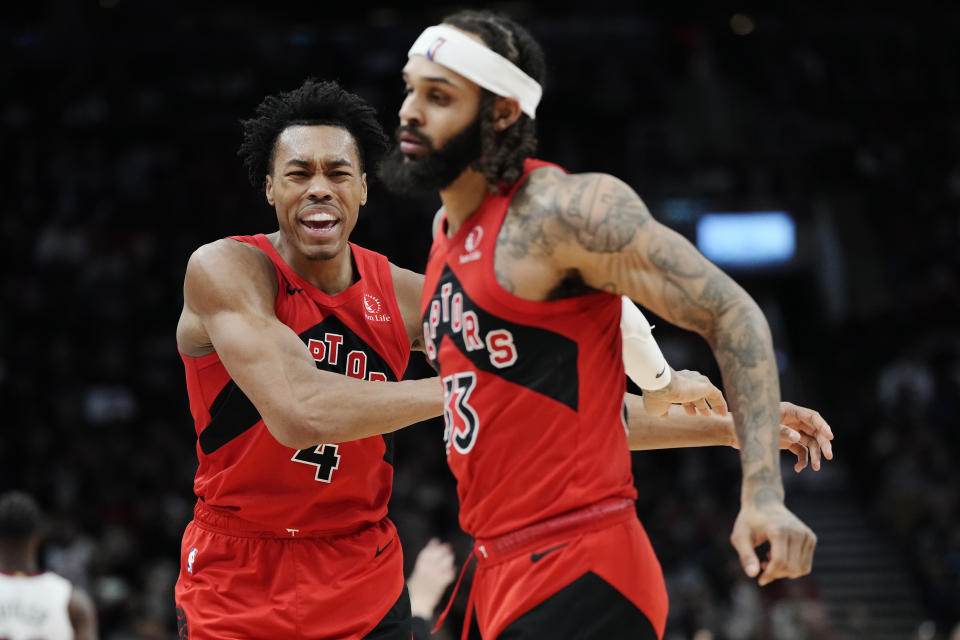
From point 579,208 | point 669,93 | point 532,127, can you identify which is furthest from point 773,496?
point 669,93

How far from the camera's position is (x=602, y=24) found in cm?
2212

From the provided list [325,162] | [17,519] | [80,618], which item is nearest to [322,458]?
[325,162]

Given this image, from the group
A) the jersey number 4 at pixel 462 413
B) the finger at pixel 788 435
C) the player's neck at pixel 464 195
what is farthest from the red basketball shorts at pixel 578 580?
the player's neck at pixel 464 195

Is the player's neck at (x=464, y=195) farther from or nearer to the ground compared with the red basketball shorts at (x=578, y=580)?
farther from the ground

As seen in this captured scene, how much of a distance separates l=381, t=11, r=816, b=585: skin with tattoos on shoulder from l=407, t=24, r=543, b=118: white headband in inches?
1.5

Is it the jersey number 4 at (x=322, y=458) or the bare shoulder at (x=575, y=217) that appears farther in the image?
the jersey number 4 at (x=322, y=458)

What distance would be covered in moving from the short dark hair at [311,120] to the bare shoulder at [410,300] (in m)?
0.48

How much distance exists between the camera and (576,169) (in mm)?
20312

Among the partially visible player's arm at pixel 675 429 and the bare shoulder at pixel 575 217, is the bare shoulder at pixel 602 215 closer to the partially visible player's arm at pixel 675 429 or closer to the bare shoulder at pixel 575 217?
the bare shoulder at pixel 575 217

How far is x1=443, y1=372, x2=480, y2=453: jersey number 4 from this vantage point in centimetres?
328

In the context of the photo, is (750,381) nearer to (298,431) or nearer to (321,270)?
(298,431)

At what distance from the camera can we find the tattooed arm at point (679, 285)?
3.04 meters

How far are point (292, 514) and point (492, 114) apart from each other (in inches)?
71.5

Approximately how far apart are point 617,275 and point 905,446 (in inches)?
540
